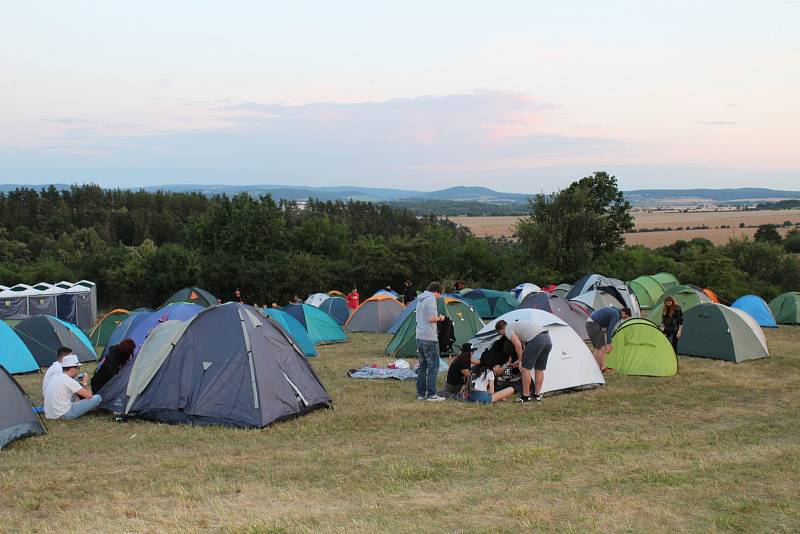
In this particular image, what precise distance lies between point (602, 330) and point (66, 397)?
876 cm

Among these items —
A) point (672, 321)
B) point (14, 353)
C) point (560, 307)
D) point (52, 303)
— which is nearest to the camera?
point (14, 353)

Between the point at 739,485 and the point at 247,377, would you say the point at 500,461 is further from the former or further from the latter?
the point at 247,377

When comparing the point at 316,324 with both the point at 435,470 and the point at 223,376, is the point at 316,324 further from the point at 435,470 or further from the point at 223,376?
the point at 435,470

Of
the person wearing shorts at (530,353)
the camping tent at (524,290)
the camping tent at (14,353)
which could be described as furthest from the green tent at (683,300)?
the camping tent at (14,353)

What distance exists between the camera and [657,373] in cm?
1240

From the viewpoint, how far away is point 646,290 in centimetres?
2581

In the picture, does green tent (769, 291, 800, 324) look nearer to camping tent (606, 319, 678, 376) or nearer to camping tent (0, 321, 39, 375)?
camping tent (606, 319, 678, 376)

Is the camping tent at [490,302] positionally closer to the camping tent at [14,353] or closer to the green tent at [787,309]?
the green tent at [787,309]

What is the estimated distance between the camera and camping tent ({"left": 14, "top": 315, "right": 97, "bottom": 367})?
48.0ft

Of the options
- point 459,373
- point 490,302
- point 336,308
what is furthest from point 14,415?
point 490,302

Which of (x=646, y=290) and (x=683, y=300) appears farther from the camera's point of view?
(x=646, y=290)

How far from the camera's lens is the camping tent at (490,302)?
22438mm

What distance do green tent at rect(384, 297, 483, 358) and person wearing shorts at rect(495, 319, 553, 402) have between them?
432 centimetres

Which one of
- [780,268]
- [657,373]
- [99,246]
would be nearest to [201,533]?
[657,373]
